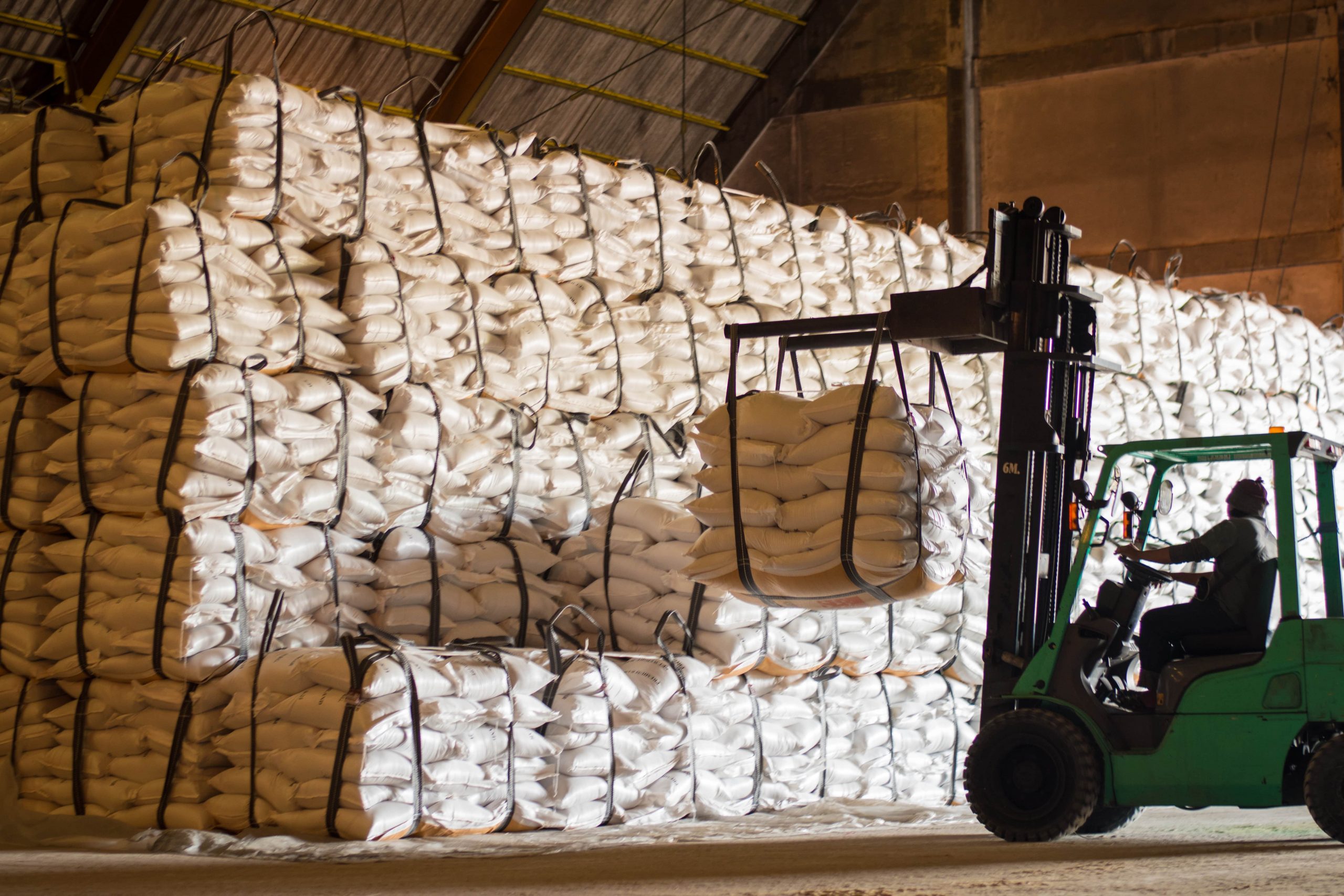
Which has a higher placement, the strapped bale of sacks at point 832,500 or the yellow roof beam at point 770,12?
the yellow roof beam at point 770,12

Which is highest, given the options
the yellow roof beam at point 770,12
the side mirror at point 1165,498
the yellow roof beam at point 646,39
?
the yellow roof beam at point 770,12

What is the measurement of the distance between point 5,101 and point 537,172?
241cm

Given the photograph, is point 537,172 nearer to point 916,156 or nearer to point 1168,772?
point 1168,772

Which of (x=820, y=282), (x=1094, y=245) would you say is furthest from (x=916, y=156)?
(x=820, y=282)

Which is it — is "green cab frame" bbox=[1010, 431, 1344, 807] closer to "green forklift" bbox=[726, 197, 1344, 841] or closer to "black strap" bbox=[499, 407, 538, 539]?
"green forklift" bbox=[726, 197, 1344, 841]

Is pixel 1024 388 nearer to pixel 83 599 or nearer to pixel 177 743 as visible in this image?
pixel 177 743

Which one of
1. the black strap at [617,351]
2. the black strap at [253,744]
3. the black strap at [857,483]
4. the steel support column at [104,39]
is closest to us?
the black strap at [857,483]

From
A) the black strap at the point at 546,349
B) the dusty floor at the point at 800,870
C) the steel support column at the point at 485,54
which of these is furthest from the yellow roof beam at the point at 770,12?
the dusty floor at the point at 800,870

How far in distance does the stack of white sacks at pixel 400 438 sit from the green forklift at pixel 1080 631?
0.32 meters

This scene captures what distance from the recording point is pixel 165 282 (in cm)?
509

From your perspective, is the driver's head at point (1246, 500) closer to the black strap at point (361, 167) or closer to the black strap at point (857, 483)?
the black strap at point (857, 483)

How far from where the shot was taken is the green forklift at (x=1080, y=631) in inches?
176

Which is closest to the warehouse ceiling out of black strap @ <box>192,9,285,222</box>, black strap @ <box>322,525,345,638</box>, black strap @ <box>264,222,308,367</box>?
Answer: black strap @ <box>192,9,285,222</box>

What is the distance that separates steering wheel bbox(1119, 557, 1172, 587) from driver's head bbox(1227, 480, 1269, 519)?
30 cm
